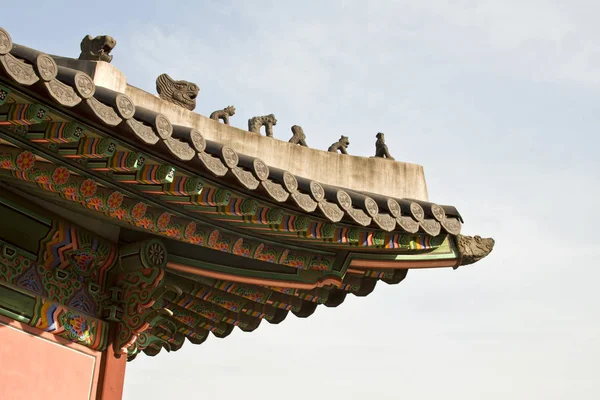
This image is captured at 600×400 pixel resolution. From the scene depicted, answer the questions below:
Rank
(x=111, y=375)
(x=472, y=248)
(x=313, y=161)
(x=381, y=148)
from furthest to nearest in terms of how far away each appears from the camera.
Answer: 1. (x=381, y=148)
2. (x=472, y=248)
3. (x=313, y=161)
4. (x=111, y=375)

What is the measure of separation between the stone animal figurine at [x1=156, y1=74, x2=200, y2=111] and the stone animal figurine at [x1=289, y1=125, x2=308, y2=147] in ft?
2.96

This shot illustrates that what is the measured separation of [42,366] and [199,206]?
5.15 feet

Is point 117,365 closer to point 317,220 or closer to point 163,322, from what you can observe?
point 163,322

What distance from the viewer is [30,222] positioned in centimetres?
623

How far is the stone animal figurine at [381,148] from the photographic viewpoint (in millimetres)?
7540

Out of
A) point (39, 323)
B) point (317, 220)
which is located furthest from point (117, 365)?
point (317, 220)

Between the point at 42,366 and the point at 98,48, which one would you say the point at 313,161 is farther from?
the point at 42,366

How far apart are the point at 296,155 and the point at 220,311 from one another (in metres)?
1.74

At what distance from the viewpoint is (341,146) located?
7422 millimetres

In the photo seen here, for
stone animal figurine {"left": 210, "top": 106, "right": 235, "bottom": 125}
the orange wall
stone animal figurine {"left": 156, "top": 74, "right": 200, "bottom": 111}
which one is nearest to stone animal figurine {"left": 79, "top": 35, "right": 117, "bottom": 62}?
stone animal figurine {"left": 156, "top": 74, "right": 200, "bottom": 111}

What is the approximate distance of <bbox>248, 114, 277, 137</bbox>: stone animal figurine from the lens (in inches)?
279

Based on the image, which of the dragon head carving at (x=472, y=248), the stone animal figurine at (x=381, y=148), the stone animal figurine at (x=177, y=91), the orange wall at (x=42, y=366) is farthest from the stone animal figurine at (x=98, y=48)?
the dragon head carving at (x=472, y=248)

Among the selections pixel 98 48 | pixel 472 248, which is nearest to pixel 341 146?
pixel 472 248

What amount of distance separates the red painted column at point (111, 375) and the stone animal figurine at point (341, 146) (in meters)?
2.25
